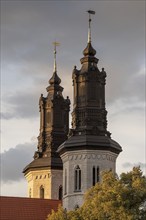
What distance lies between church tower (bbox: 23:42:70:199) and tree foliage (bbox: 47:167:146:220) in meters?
27.7

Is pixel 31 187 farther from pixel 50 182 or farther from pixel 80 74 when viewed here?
pixel 80 74

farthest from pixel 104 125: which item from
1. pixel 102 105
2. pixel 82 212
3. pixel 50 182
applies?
pixel 82 212

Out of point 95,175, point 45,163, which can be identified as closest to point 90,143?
point 95,175

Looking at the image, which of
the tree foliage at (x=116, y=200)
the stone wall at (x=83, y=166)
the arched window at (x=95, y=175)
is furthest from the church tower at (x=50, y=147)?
the tree foliage at (x=116, y=200)

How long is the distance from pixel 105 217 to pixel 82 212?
2036 mm

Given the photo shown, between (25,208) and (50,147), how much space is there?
11049 millimetres

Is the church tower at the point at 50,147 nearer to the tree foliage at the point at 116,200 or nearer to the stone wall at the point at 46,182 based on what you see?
the stone wall at the point at 46,182

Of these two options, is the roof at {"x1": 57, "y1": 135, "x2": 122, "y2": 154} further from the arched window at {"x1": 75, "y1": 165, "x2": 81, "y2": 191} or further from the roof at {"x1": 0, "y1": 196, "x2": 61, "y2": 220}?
the roof at {"x1": 0, "y1": 196, "x2": 61, "y2": 220}

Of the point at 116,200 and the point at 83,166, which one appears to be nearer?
the point at 116,200

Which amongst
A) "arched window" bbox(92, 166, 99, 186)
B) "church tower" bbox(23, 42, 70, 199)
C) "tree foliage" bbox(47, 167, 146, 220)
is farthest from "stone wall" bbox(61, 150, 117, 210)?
"tree foliage" bbox(47, 167, 146, 220)

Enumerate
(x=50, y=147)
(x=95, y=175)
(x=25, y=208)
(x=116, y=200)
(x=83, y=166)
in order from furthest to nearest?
1. (x=50, y=147)
2. (x=25, y=208)
3. (x=83, y=166)
4. (x=95, y=175)
5. (x=116, y=200)

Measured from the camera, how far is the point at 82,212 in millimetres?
57125

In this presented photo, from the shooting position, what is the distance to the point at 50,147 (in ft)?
286

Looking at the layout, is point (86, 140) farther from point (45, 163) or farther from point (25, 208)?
point (45, 163)
